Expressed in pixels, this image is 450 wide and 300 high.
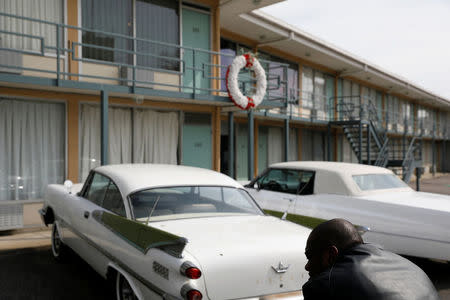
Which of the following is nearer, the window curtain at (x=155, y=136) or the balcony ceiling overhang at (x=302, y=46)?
the window curtain at (x=155, y=136)

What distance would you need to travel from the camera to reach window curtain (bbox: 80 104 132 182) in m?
10.1

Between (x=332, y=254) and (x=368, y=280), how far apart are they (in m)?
0.19

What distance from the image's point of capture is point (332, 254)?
1793 millimetres

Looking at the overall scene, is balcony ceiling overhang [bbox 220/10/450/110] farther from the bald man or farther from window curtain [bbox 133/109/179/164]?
the bald man

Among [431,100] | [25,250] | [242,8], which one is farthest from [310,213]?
[431,100]

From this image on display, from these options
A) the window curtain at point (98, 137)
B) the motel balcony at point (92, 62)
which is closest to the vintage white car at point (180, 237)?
the motel balcony at point (92, 62)

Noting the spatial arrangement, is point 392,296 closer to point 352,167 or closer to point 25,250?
point 352,167

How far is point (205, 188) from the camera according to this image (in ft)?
15.9

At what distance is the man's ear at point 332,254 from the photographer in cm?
178

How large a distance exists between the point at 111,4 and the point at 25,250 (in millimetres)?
6179

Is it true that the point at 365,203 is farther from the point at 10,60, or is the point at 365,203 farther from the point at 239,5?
the point at 239,5

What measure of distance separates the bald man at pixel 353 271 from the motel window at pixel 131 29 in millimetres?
8272

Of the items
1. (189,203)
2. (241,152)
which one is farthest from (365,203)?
(241,152)

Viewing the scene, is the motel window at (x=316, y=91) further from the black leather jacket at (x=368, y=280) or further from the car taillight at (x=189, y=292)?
the black leather jacket at (x=368, y=280)
